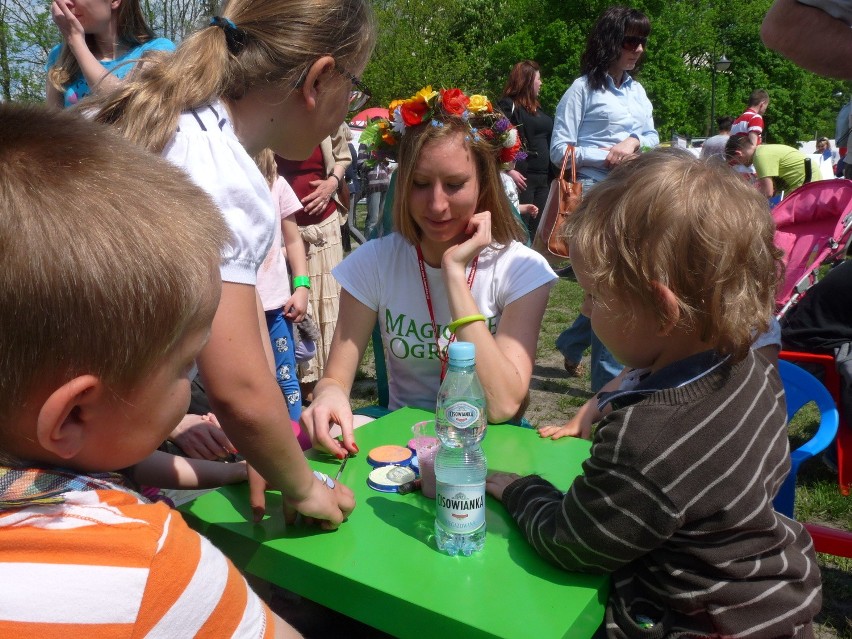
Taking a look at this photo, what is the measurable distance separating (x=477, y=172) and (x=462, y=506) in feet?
4.95

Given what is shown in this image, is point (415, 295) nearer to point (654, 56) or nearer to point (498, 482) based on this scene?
point (498, 482)

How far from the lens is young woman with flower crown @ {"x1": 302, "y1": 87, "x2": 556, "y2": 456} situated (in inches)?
95.1

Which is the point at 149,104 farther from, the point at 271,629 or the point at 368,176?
the point at 368,176

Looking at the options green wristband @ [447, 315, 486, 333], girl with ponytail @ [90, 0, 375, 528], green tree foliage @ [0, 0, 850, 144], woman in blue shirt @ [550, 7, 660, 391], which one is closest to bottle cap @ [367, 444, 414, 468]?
girl with ponytail @ [90, 0, 375, 528]

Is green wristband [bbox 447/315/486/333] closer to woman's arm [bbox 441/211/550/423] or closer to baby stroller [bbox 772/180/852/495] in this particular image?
woman's arm [bbox 441/211/550/423]

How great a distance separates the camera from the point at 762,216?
1.42 meters

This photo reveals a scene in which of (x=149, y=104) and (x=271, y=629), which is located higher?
(x=149, y=104)

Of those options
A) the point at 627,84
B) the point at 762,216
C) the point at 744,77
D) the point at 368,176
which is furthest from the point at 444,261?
the point at 744,77

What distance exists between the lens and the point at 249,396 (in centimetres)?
132

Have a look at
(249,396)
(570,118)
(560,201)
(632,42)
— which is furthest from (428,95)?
(632,42)

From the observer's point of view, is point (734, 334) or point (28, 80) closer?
point (734, 334)

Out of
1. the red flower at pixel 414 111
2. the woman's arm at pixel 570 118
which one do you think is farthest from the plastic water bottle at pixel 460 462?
the woman's arm at pixel 570 118

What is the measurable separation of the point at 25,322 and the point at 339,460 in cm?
119

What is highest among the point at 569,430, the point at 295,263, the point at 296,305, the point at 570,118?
the point at 570,118
